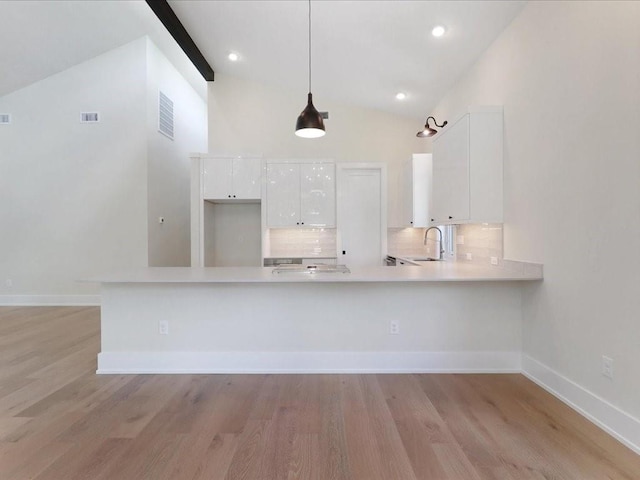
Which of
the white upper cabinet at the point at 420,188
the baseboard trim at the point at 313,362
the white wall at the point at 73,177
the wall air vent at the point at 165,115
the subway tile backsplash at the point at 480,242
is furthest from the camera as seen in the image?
the wall air vent at the point at 165,115

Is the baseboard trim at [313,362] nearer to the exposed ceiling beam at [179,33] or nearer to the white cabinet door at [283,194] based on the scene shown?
the white cabinet door at [283,194]

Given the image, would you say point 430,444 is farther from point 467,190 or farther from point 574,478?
point 467,190

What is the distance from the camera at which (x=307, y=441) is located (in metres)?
1.89

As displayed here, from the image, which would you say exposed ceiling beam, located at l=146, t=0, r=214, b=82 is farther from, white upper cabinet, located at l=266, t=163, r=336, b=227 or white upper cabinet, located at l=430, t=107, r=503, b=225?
white upper cabinet, located at l=430, t=107, r=503, b=225

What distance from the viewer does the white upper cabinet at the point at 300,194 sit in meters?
4.91

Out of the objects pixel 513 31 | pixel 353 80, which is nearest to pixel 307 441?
pixel 513 31

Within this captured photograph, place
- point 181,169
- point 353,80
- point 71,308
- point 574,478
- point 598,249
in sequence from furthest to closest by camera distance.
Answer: point 181,169, point 71,308, point 353,80, point 598,249, point 574,478

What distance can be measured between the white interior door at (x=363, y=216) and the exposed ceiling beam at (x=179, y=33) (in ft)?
8.84

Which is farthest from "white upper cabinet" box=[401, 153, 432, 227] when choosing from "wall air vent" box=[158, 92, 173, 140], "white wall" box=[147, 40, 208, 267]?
"wall air vent" box=[158, 92, 173, 140]

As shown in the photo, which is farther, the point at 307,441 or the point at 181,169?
the point at 181,169

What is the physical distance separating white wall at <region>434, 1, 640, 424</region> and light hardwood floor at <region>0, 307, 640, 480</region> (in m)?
0.48

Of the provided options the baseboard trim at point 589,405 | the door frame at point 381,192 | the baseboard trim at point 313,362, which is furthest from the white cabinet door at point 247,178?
the baseboard trim at point 589,405

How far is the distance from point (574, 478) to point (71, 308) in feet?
20.7

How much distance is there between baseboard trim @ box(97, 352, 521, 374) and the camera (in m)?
2.83
